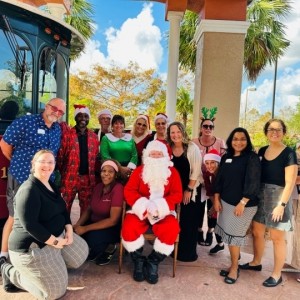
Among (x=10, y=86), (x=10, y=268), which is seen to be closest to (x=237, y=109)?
(x=10, y=86)

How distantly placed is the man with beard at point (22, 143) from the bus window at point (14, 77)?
1.19 ft

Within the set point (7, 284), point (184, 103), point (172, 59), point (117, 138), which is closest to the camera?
point (7, 284)

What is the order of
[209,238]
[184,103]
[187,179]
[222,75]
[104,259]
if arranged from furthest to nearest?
[184,103] < [222,75] < [209,238] < [187,179] < [104,259]

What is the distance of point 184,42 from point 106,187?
1254cm

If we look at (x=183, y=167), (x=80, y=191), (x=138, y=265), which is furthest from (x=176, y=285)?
(x=80, y=191)

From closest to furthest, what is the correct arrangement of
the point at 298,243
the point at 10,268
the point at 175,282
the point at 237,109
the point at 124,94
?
the point at 10,268 < the point at 175,282 < the point at 298,243 < the point at 237,109 < the point at 124,94

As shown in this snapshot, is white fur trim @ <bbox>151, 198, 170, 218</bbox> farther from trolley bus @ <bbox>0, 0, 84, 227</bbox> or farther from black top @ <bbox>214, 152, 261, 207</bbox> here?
trolley bus @ <bbox>0, 0, 84, 227</bbox>

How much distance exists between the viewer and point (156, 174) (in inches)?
135

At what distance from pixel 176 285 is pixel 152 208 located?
748 millimetres

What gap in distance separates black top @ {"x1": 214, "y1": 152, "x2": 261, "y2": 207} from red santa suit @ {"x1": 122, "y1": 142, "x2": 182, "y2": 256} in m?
0.45

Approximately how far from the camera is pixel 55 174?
3.68 meters

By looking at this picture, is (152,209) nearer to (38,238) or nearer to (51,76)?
(38,238)

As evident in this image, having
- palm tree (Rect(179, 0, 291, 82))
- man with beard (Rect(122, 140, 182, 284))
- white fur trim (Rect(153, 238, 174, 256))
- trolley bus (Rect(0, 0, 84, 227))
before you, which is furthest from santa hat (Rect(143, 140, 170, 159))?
palm tree (Rect(179, 0, 291, 82))

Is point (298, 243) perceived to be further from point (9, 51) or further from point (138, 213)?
point (9, 51)
